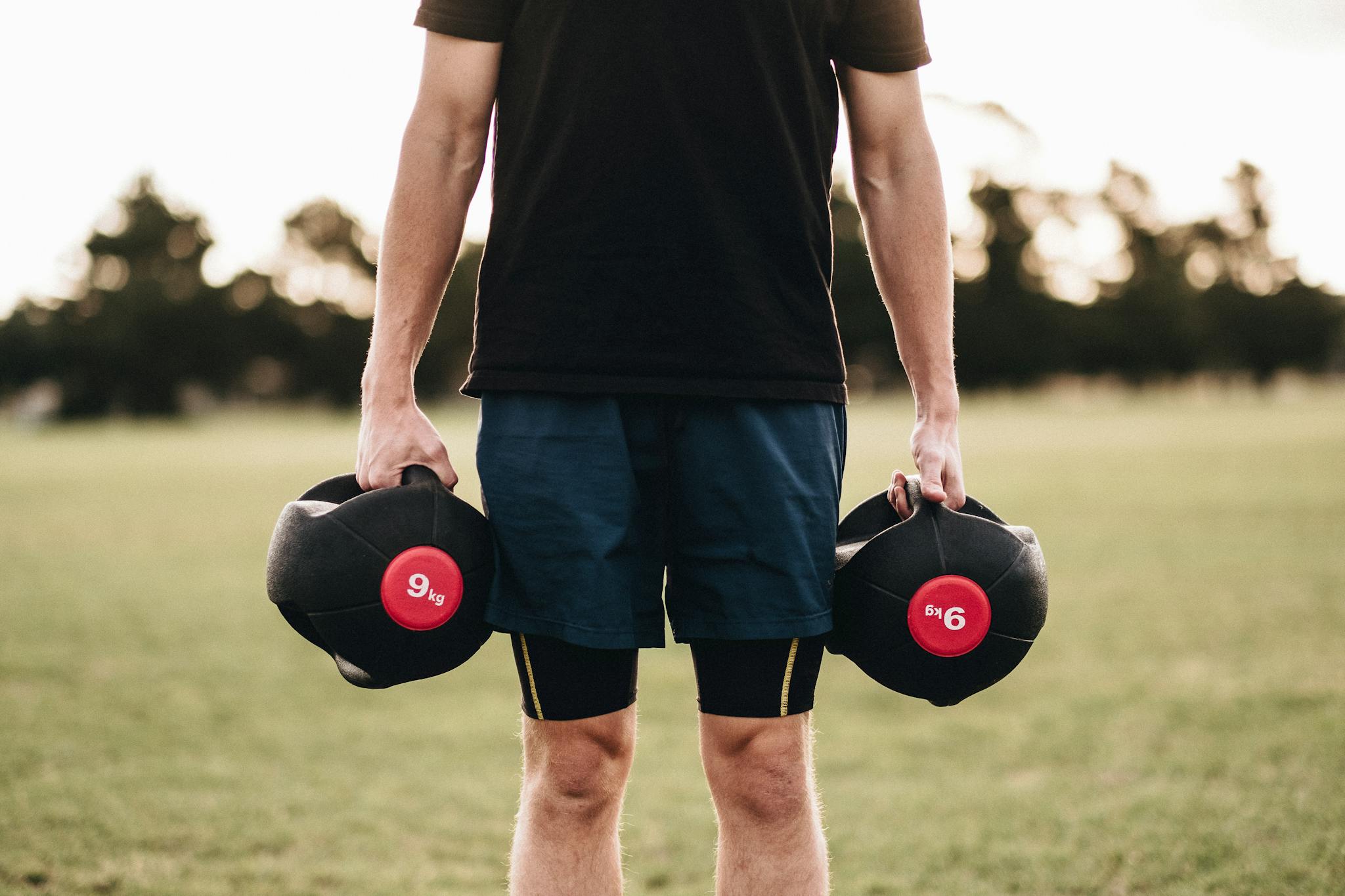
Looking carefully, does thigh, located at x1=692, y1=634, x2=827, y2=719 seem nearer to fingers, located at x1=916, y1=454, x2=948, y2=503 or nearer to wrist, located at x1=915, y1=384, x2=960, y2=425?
fingers, located at x1=916, y1=454, x2=948, y2=503

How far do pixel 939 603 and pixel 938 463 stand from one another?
0.75 feet

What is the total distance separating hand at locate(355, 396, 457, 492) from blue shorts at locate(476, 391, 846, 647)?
0.12m

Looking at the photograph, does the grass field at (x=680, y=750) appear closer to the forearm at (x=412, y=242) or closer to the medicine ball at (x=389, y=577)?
the medicine ball at (x=389, y=577)

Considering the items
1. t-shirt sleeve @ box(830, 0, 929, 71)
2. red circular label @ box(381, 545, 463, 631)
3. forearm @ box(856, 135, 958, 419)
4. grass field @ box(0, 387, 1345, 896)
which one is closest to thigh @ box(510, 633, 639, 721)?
red circular label @ box(381, 545, 463, 631)

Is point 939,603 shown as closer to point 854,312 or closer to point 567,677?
point 567,677

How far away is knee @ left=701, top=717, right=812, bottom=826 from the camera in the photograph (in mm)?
1653

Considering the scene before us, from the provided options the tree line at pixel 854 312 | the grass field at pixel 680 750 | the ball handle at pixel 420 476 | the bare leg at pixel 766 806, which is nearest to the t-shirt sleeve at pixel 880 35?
the ball handle at pixel 420 476

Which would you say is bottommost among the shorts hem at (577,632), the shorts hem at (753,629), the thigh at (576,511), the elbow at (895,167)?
the shorts hem at (577,632)

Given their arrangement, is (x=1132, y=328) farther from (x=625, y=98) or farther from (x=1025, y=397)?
(x=625, y=98)

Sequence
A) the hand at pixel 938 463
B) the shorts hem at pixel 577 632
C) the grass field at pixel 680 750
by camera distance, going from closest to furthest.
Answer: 1. the shorts hem at pixel 577 632
2. the hand at pixel 938 463
3. the grass field at pixel 680 750

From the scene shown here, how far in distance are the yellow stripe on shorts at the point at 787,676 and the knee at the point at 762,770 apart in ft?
0.07

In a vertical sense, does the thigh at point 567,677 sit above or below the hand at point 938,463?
below

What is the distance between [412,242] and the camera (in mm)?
1701

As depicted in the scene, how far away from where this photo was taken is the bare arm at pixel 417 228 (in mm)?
1681
